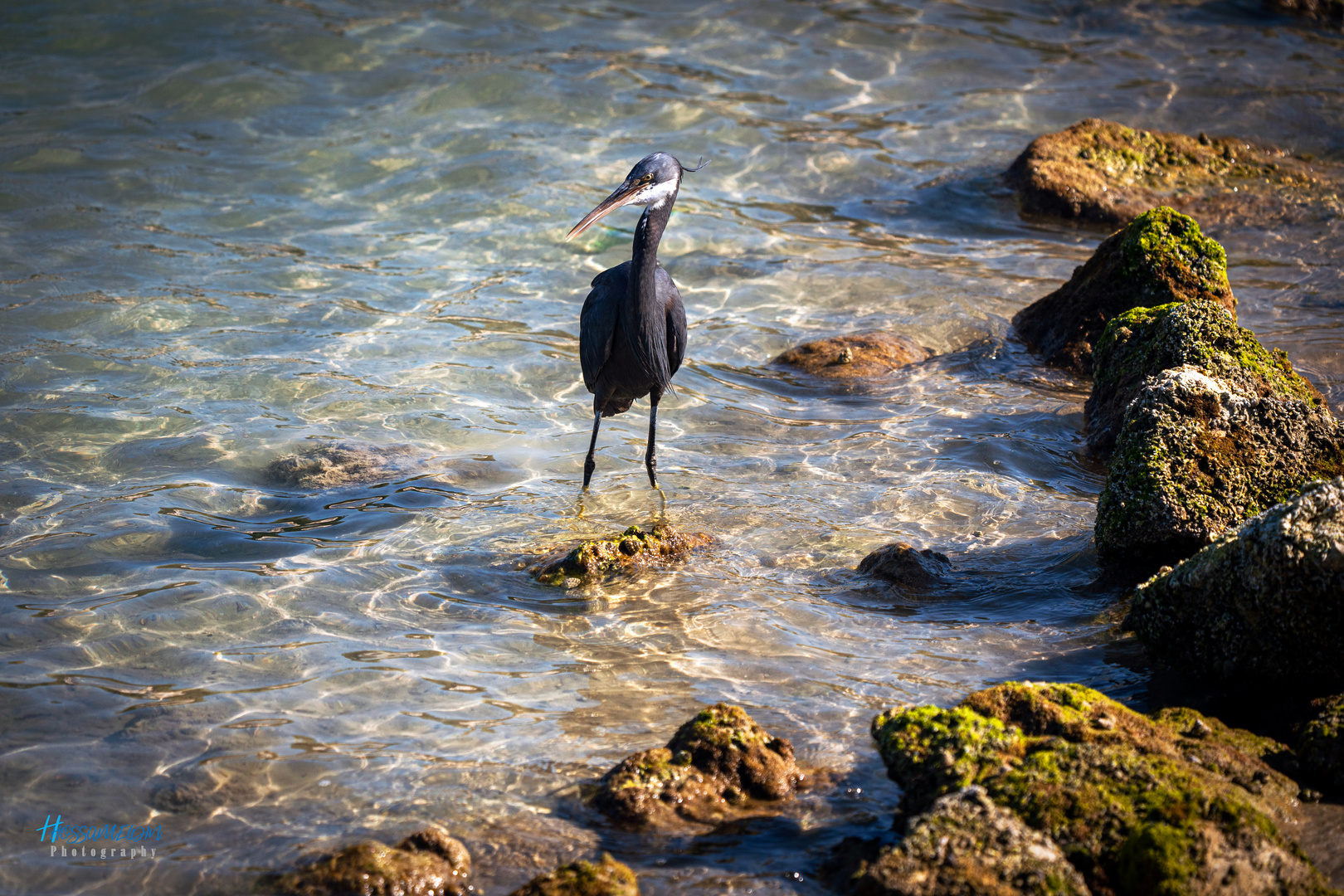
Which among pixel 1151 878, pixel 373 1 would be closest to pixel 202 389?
pixel 1151 878

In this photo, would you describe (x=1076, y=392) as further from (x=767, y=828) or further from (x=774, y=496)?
(x=767, y=828)

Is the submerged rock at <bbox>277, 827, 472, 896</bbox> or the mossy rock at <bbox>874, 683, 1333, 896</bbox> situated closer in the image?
the mossy rock at <bbox>874, 683, 1333, 896</bbox>

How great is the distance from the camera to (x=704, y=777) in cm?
320

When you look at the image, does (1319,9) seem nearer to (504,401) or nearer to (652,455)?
(504,401)

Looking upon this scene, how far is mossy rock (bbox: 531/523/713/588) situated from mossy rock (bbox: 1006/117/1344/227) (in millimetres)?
7020

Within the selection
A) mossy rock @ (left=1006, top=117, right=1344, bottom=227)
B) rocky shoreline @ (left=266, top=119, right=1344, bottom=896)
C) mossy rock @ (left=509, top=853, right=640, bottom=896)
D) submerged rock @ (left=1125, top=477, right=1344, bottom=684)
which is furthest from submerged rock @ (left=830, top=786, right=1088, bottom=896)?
mossy rock @ (left=1006, top=117, right=1344, bottom=227)

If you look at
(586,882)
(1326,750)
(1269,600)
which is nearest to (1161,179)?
(1269,600)

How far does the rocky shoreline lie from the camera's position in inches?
101

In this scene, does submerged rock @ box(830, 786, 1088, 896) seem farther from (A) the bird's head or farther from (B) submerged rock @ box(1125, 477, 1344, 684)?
(A) the bird's head

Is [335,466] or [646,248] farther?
[335,466]

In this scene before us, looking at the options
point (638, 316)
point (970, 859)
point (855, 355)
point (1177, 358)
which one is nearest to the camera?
point (970, 859)

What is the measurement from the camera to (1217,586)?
3588mm

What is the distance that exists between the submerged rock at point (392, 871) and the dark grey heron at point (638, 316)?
3.15 m

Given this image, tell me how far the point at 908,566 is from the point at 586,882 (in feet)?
8.16
